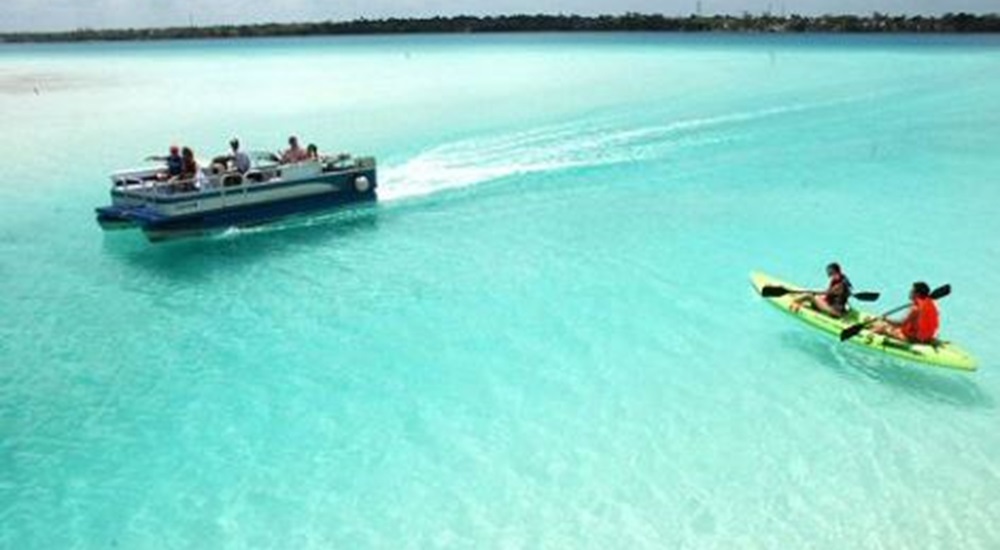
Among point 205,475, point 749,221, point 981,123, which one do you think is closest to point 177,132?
point 749,221

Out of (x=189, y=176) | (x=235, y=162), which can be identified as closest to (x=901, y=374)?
(x=235, y=162)

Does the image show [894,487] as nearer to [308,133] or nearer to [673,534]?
[673,534]

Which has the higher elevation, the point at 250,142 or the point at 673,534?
the point at 250,142

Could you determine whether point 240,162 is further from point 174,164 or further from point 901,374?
point 901,374

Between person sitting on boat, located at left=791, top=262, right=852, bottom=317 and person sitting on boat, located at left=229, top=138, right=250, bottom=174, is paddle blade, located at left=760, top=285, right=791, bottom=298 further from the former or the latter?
person sitting on boat, located at left=229, top=138, right=250, bottom=174

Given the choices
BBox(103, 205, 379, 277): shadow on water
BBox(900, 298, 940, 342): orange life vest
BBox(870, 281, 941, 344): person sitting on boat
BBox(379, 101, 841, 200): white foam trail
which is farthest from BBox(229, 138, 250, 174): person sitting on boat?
BBox(900, 298, 940, 342): orange life vest

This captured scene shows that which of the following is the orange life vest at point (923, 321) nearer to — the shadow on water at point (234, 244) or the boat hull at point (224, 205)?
the shadow on water at point (234, 244)
